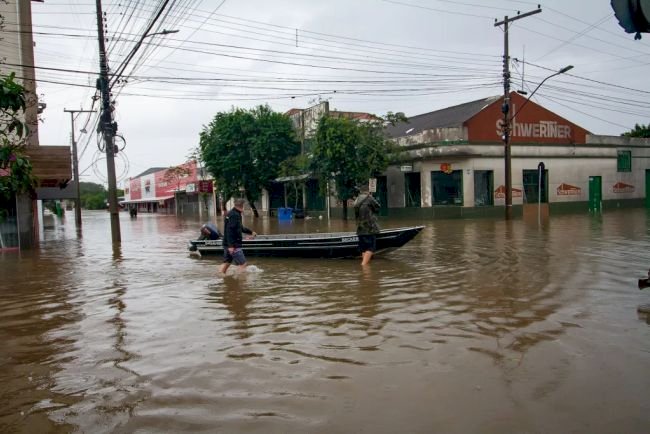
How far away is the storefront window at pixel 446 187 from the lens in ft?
95.7

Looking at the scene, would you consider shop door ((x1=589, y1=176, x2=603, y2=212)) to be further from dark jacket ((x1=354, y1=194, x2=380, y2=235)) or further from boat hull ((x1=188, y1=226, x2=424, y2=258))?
dark jacket ((x1=354, y1=194, x2=380, y2=235))

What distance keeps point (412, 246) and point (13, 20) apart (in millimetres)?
15980

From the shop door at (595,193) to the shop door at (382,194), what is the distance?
13.0 metres

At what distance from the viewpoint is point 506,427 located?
354 cm

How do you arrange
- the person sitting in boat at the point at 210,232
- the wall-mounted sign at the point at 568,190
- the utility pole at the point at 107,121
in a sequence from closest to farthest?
the person sitting in boat at the point at 210,232 → the utility pole at the point at 107,121 → the wall-mounted sign at the point at 568,190

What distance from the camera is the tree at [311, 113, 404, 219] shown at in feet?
89.3

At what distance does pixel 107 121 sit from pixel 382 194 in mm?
18970

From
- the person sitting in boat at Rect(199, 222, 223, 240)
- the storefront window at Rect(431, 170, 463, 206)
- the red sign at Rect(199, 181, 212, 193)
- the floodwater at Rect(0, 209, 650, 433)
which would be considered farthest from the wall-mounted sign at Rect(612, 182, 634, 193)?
the red sign at Rect(199, 181, 212, 193)

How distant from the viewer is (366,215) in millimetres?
11352

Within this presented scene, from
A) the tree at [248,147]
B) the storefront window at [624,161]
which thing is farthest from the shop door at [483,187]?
the tree at [248,147]

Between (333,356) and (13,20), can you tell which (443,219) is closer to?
(13,20)

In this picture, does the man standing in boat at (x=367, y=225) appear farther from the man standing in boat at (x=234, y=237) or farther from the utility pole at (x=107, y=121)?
the utility pole at (x=107, y=121)

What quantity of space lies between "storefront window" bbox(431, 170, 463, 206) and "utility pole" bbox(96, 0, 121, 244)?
1727 cm

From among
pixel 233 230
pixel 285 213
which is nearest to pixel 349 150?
pixel 285 213
